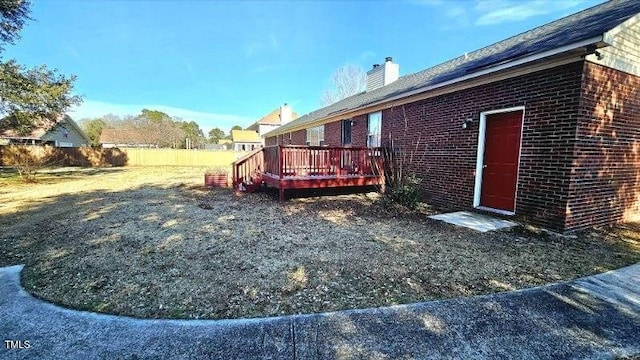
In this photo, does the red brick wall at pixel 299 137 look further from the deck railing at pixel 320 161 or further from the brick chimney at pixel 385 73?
the deck railing at pixel 320 161

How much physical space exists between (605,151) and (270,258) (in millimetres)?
6334

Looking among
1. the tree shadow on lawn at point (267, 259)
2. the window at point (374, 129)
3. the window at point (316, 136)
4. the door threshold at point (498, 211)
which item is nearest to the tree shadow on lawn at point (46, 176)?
the tree shadow on lawn at point (267, 259)

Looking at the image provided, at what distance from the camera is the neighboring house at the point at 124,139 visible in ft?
139

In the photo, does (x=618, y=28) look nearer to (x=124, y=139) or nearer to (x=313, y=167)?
(x=313, y=167)

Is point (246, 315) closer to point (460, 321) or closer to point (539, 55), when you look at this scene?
point (460, 321)

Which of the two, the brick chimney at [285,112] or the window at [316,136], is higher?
the brick chimney at [285,112]

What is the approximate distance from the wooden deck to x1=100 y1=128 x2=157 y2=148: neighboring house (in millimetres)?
41070

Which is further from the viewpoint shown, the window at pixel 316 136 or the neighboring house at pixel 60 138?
the neighboring house at pixel 60 138

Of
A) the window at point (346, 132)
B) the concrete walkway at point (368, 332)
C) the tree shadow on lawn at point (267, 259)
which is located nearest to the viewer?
the concrete walkway at point (368, 332)

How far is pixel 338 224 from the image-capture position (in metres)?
5.60

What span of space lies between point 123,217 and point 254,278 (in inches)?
174

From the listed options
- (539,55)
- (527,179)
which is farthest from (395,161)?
(539,55)

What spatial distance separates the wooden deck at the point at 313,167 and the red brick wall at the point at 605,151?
4243 mm

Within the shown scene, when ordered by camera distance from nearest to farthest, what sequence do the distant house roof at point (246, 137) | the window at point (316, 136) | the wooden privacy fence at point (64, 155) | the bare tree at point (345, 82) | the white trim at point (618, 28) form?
the white trim at point (618, 28) < the window at point (316, 136) < the wooden privacy fence at point (64, 155) < the bare tree at point (345, 82) < the distant house roof at point (246, 137)
